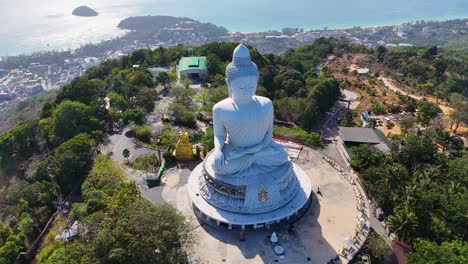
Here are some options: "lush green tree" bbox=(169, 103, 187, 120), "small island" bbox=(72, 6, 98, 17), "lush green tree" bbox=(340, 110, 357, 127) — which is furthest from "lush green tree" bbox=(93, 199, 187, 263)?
"small island" bbox=(72, 6, 98, 17)

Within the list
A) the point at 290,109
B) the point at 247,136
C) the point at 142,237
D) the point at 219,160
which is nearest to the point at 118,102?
the point at 290,109

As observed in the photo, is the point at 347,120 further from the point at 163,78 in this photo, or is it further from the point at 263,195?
the point at 163,78

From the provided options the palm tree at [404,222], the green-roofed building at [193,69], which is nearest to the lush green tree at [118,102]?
the green-roofed building at [193,69]

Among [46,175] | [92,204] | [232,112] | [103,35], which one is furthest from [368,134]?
[103,35]

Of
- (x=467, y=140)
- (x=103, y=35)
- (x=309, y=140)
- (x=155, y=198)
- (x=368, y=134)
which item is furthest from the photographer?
(x=103, y=35)

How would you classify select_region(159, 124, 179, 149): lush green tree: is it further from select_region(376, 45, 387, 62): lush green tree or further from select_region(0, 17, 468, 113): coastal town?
select_region(0, 17, 468, 113): coastal town

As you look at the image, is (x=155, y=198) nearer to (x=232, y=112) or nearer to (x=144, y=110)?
(x=232, y=112)
